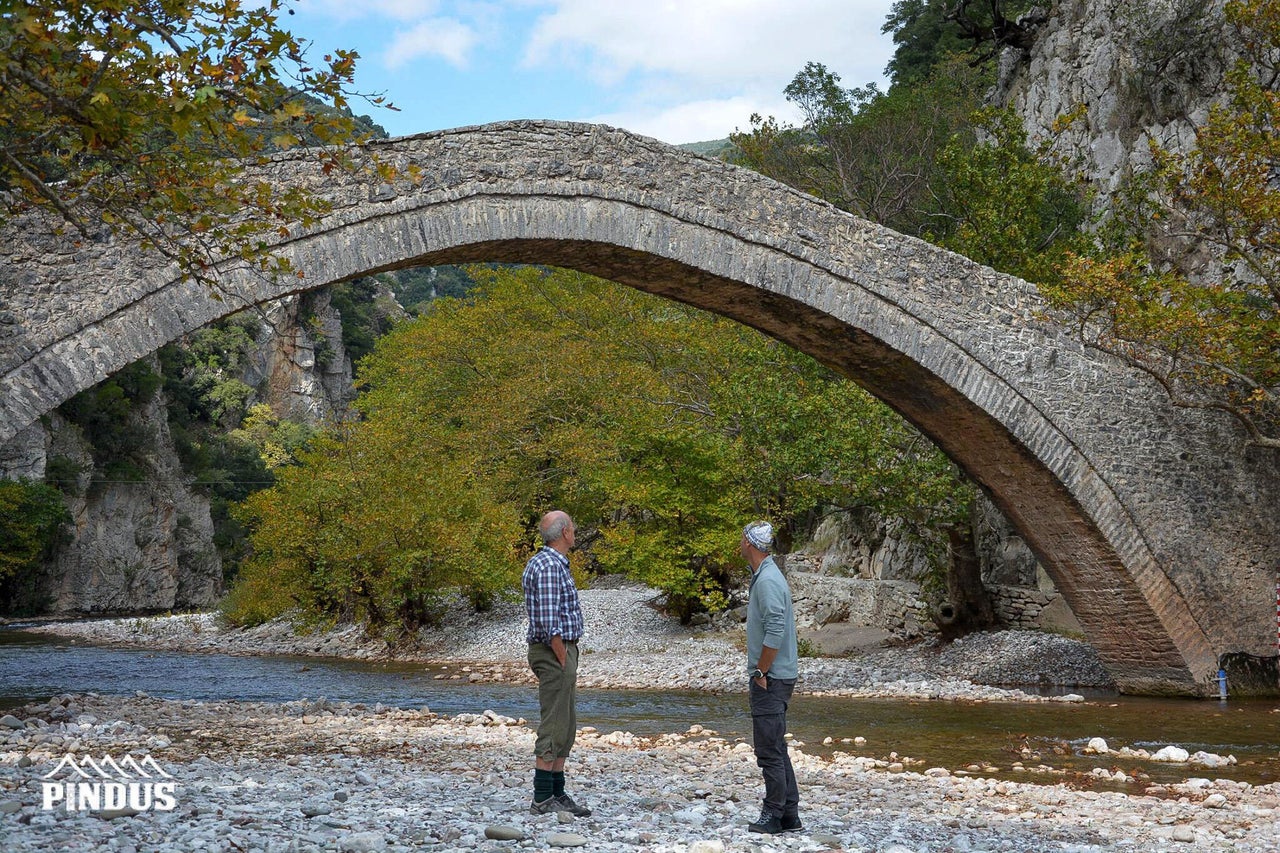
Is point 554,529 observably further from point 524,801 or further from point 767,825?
point 767,825

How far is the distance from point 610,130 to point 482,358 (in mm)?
17775

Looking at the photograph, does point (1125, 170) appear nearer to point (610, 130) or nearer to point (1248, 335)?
point (1248, 335)

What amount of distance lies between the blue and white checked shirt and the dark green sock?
569 mm

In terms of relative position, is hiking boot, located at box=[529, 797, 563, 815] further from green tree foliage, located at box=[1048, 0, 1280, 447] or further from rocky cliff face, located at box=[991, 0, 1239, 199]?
rocky cliff face, located at box=[991, 0, 1239, 199]

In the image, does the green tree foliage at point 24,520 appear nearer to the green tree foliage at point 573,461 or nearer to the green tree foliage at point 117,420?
the green tree foliage at point 117,420

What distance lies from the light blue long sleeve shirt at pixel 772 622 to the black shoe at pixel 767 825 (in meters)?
0.55

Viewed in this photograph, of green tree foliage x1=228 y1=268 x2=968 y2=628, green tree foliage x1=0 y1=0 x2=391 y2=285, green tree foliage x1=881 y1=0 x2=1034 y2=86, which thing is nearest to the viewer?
green tree foliage x1=0 y1=0 x2=391 y2=285

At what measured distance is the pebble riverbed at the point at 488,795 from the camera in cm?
422

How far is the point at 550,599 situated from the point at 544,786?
80 cm

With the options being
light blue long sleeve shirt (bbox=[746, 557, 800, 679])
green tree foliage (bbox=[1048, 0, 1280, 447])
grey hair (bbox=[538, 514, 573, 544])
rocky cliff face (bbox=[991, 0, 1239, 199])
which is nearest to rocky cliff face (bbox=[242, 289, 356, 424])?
rocky cliff face (bbox=[991, 0, 1239, 199])

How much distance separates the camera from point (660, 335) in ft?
69.1

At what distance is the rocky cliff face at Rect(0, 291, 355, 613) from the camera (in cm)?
3272

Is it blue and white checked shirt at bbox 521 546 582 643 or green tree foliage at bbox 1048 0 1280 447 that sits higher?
green tree foliage at bbox 1048 0 1280 447

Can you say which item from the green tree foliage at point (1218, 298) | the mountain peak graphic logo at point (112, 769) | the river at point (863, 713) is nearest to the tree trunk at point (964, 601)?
the river at point (863, 713)
